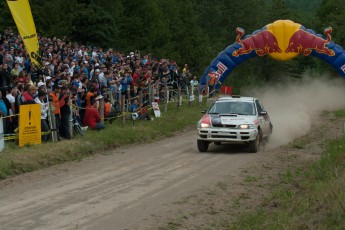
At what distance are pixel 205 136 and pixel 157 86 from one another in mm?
10339

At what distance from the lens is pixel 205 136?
799 inches

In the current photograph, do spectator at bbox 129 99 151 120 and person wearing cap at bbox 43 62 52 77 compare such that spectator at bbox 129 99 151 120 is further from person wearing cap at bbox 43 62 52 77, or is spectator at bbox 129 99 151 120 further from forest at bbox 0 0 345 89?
forest at bbox 0 0 345 89

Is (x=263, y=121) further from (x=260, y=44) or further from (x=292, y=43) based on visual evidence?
(x=260, y=44)

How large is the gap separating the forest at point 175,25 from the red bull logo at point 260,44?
33.9 feet

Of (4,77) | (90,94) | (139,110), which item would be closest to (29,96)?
(4,77)

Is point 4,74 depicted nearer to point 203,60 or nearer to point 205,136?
point 205,136

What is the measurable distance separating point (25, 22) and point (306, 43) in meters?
19.7

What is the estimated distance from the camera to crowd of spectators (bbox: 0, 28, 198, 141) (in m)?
19.2

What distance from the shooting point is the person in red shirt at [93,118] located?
22406 millimetres

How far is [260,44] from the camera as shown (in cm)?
3553

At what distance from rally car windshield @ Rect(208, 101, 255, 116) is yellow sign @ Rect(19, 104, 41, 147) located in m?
5.63

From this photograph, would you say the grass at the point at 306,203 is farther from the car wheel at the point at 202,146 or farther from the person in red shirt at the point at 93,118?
the person in red shirt at the point at 93,118

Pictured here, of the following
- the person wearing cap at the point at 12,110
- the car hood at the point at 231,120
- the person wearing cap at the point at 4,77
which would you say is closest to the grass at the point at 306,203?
the car hood at the point at 231,120

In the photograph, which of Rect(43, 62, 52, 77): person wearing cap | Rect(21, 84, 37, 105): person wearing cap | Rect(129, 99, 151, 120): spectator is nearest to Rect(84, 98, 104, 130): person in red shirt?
Rect(43, 62, 52, 77): person wearing cap
